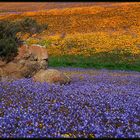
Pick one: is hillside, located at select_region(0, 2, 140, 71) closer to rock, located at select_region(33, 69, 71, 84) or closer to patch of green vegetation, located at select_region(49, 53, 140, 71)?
patch of green vegetation, located at select_region(49, 53, 140, 71)

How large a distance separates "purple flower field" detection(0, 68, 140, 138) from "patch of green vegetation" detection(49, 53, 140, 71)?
1446cm

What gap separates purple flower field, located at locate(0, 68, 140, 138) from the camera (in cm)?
670

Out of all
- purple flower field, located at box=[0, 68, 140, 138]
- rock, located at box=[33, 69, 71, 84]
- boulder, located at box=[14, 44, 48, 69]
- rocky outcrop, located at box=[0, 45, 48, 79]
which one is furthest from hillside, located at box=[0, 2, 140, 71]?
purple flower field, located at box=[0, 68, 140, 138]

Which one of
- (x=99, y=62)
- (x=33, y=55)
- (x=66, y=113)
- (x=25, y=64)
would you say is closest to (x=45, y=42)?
(x=99, y=62)

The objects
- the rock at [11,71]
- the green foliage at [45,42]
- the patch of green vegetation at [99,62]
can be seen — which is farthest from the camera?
the green foliage at [45,42]

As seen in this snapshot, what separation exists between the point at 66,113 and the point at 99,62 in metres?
19.1

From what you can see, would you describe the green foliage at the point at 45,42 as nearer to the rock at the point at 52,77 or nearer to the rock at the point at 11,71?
the rock at the point at 11,71

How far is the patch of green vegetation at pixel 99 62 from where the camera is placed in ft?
82.8

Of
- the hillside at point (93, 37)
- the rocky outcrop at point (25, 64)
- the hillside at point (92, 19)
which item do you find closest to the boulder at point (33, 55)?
A: the rocky outcrop at point (25, 64)

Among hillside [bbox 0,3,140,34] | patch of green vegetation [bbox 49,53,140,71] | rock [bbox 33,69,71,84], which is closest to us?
rock [bbox 33,69,71,84]

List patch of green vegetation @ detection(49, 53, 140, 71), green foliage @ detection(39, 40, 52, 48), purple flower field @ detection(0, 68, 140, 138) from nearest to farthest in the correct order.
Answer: purple flower field @ detection(0, 68, 140, 138)
patch of green vegetation @ detection(49, 53, 140, 71)
green foliage @ detection(39, 40, 52, 48)

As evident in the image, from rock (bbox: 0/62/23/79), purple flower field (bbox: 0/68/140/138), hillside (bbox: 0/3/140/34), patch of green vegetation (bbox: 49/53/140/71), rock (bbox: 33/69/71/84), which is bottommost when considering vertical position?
hillside (bbox: 0/3/140/34)

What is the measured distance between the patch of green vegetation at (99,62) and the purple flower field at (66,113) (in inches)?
569

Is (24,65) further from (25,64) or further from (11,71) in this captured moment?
(11,71)
